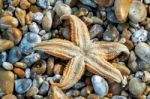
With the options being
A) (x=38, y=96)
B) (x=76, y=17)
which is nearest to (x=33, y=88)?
(x=38, y=96)

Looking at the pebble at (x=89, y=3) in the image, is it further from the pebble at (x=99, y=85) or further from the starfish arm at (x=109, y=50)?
the pebble at (x=99, y=85)

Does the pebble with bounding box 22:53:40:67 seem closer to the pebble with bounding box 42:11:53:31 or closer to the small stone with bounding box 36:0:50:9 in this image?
the pebble with bounding box 42:11:53:31

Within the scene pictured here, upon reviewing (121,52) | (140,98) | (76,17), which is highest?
(76,17)

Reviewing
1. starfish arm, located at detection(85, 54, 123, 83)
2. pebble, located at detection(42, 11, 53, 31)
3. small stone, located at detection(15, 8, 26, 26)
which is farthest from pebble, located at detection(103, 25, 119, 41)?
small stone, located at detection(15, 8, 26, 26)

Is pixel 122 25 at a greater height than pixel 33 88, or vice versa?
pixel 122 25

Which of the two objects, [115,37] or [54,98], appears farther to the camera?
[115,37]

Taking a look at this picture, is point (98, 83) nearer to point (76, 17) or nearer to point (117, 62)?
point (117, 62)

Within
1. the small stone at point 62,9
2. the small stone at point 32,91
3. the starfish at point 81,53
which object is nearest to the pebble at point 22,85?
the small stone at point 32,91
